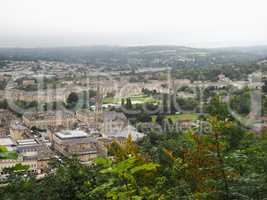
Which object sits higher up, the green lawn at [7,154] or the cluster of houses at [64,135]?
the green lawn at [7,154]

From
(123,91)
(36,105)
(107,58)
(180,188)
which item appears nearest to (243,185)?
(180,188)

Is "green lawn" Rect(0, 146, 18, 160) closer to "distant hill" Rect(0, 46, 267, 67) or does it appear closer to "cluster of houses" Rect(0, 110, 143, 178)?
"cluster of houses" Rect(0, 110, 143, 178)

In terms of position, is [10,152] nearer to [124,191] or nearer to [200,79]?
[124,191]

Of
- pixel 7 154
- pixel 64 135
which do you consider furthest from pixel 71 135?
pixel 7 154

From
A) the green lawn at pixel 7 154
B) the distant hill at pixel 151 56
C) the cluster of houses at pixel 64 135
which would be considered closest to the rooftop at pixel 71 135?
the cluster of houses at pixel 64 135

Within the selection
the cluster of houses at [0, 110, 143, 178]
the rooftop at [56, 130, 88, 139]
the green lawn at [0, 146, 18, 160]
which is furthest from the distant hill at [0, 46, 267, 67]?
the green lawn at [0, 146, 18, 160]

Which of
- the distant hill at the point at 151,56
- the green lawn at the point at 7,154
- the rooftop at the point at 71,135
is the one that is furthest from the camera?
the distant hill at the point at 151,56

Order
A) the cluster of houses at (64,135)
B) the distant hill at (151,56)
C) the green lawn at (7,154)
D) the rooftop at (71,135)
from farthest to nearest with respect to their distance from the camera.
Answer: the distant hill at (151,56)
the rooftop at (71,135)
the cluster of houses at (64,135)
the green lawn at (7,154)

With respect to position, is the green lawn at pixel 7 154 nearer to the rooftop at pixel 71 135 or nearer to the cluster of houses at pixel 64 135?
the cluster of houses at pixel 64 135

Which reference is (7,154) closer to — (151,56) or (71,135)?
(71,135)

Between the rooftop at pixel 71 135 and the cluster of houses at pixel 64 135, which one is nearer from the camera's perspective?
the cluster of houses at pixel 64 135

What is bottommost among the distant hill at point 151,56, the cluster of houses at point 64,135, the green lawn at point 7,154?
the cluster of houses at point 64,135
